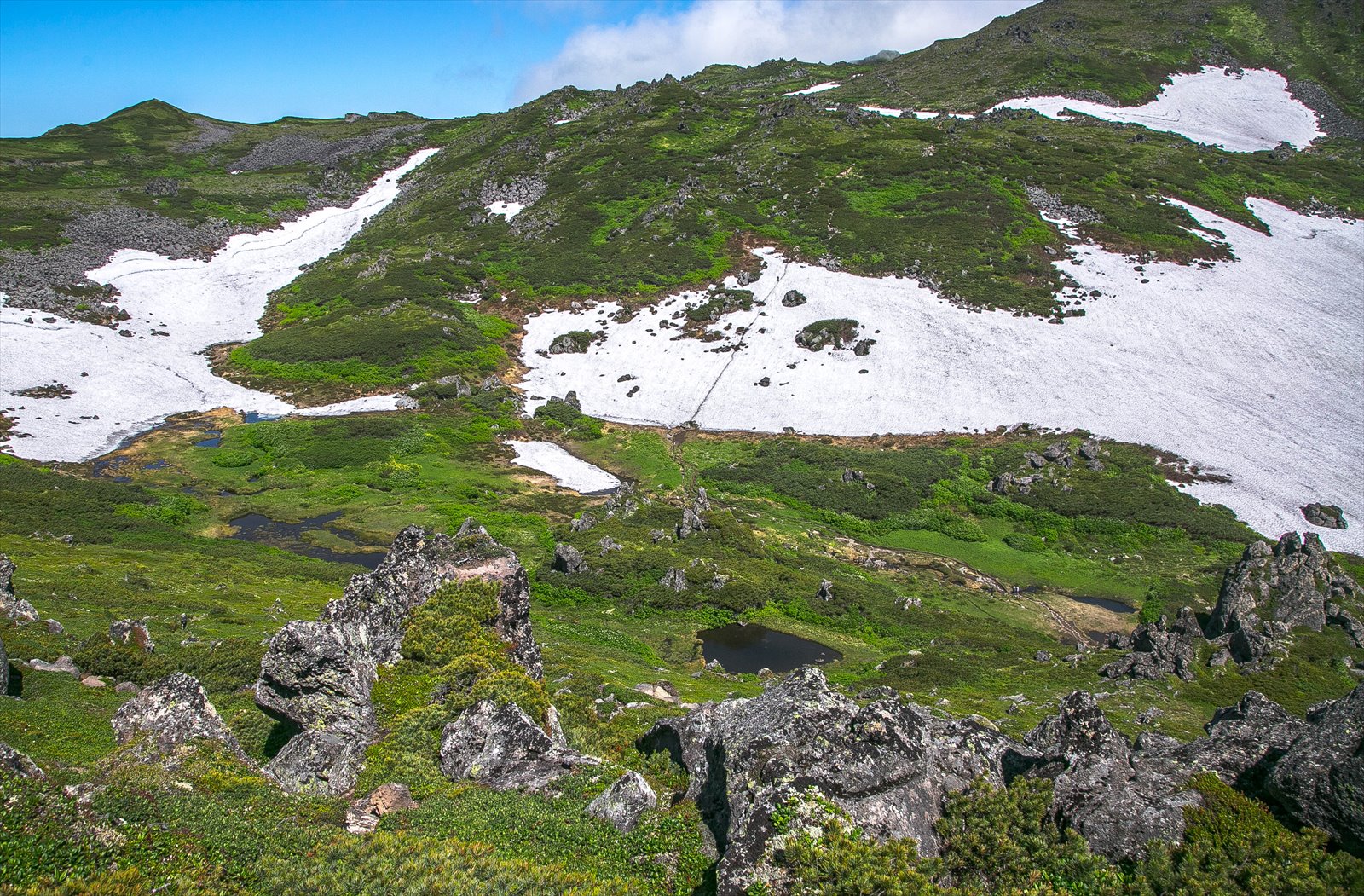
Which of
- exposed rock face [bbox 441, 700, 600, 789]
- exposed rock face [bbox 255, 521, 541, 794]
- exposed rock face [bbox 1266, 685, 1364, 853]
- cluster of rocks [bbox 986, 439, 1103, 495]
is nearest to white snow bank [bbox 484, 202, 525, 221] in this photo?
cluster of rocks [bbox 986, 439, 1103, 495]

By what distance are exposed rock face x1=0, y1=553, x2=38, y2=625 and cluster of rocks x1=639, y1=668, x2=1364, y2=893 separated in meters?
22.4

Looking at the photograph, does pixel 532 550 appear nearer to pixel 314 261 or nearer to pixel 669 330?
pixel 669 330

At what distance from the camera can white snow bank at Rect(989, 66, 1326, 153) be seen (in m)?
141

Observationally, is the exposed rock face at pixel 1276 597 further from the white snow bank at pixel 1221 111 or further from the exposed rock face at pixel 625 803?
the white snow bank at pixel 1221 111

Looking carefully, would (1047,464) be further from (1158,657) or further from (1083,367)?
(1158,657)

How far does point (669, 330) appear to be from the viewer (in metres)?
90.6

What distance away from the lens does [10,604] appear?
80.4ft

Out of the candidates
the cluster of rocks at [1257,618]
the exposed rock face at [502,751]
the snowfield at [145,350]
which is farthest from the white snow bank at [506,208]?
the exposed rock face at [502,751]

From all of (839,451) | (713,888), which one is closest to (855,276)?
(839,451)

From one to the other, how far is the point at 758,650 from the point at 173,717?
2775 centimetres

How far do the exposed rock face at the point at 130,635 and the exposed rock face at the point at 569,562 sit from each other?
76.6 feet

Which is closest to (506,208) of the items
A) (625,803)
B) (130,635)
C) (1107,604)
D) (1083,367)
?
(1083,367)

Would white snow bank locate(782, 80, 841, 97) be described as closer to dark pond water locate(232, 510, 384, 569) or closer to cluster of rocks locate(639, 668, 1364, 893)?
dark pond water locate(232, 510, 384, 569)

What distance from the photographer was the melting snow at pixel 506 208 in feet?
393
